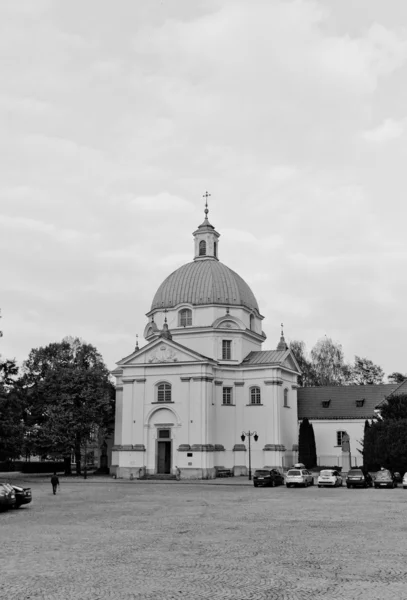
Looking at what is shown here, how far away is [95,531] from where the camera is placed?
20.7 meters

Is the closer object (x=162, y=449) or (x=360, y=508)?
(x=360, y=508)

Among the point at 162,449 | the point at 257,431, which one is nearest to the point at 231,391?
the point at 257,431

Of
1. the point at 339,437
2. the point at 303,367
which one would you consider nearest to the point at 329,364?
the point at 303,367

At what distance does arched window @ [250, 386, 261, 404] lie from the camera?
58469 mm

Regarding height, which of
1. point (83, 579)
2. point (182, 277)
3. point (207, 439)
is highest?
point (182, 277)

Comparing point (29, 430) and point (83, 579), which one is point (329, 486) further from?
point (83, 579)

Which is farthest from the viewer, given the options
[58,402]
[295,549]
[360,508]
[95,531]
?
[58,402]

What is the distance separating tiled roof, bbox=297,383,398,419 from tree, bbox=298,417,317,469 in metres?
4.02

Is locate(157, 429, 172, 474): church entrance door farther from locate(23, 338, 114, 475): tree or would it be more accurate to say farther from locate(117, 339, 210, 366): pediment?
locate(23, 338, 114, 475): tree

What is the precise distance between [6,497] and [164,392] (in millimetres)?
29722

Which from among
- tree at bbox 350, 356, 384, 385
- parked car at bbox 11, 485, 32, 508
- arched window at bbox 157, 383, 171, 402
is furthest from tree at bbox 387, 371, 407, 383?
parked car at bbox 11, 485, 32, 508

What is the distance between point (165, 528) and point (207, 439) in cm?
3340

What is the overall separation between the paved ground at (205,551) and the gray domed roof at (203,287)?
31.5 meters

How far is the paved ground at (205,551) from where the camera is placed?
40.9ft
